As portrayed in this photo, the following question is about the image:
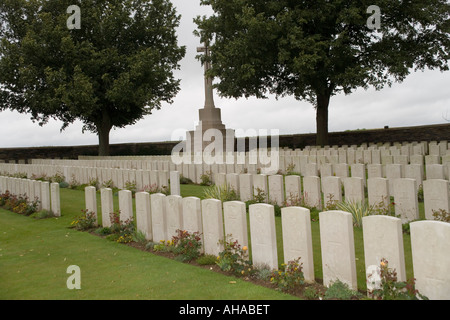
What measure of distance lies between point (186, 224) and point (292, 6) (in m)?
18.9

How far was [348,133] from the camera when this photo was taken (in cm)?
2823

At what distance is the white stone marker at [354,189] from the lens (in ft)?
27.5

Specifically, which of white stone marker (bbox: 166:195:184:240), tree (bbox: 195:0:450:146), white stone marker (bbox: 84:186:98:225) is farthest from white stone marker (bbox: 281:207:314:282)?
tree (bbox: 195:0:450:146)

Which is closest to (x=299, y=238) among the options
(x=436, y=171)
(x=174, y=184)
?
(x=436, y=171)

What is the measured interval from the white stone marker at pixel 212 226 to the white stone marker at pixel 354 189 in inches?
135

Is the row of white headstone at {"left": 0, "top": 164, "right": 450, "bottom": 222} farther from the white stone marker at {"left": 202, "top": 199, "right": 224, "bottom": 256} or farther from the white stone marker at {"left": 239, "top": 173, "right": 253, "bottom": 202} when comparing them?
the white stone marker at {"left": 202, "top": 199, "right": 224, "bottom": 256}

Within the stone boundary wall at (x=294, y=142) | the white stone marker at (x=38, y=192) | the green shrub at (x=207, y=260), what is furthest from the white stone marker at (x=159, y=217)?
the stone boundary wall at (x=294, y=142)

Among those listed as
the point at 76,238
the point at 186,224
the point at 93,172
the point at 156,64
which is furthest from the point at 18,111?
the point at 186,224

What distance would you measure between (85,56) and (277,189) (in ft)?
69.7

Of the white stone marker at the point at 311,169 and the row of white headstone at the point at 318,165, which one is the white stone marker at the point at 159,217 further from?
the white stone marker at the point at 311,169

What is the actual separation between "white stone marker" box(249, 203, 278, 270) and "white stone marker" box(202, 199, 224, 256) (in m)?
0.62

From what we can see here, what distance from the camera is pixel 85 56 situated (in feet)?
87.8

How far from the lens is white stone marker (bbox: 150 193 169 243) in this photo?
6.89 metres
